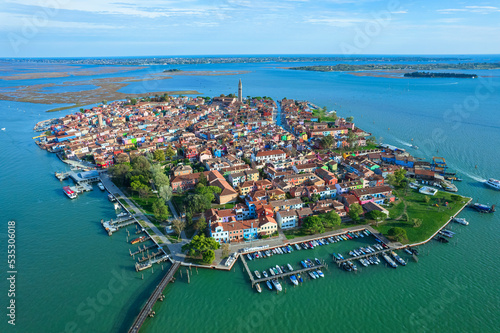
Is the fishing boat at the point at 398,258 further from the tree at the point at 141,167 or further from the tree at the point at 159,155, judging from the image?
the tree at the point at 159,155

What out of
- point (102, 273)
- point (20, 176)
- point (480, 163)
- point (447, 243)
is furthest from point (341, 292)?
point (20, 176)

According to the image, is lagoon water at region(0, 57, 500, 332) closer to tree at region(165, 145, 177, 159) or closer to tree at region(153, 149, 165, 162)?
tree at region(153, 149, 165, 162)

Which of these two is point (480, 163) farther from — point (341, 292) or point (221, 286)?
point (221, 286)

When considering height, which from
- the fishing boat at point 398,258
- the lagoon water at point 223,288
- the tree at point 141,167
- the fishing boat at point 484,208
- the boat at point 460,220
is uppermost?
the tree at point 141,167

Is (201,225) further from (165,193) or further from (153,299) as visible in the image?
(165,193)


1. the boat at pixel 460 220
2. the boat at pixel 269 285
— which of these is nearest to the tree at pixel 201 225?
the boat at pixel 269 285
